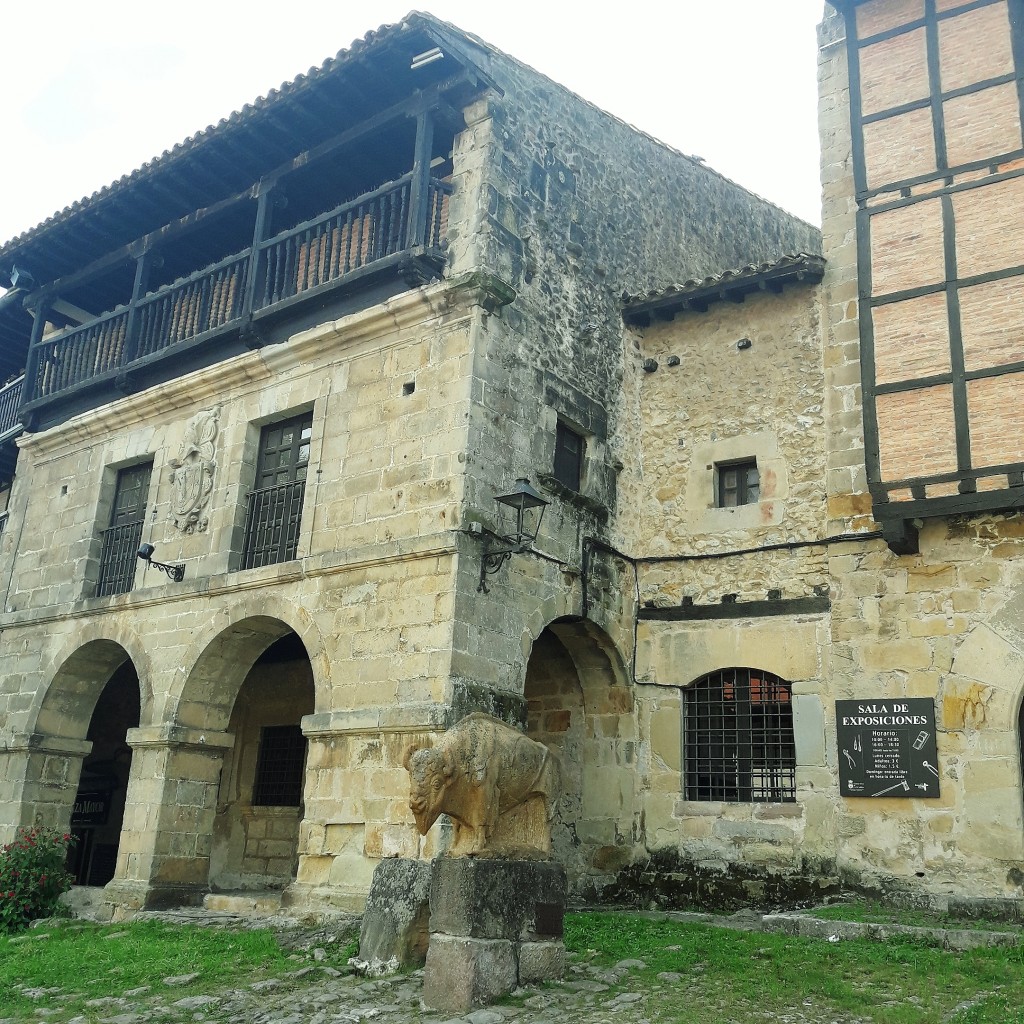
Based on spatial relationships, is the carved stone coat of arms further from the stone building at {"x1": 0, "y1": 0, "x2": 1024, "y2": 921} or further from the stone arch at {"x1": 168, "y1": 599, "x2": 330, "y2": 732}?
the stone arch at {"x1": 168, "y1": 599, "x2": 330, "y2": 732}

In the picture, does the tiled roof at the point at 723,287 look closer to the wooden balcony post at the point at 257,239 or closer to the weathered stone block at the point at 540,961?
the wooden balcony post at the point at 257,239

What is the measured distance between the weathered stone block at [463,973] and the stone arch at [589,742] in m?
5.10

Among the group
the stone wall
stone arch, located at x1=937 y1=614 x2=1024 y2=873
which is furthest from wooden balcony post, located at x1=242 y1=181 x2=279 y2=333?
stone arch, located at x1=937 y1=614 x2=1024 y2=873

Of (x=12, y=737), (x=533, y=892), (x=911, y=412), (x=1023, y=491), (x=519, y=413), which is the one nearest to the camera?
(x=533, y=892)

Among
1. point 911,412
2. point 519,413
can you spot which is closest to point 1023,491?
point 911,412

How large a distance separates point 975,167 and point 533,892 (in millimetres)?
8242

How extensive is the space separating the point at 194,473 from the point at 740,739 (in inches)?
274

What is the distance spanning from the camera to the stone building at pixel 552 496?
10.0 meters

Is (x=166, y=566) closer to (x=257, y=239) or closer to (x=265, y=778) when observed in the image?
(x=265, y=778)

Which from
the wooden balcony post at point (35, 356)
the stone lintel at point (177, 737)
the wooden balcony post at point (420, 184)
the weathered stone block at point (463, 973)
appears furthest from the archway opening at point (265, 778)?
the weathered stone block at point (463, 973)

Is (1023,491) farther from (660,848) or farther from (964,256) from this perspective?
(660,848)

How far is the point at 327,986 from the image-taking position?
24.0ft

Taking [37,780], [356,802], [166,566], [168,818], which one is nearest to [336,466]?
[166,566]

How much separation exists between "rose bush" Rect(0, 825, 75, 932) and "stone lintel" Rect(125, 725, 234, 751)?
59.8 inches
